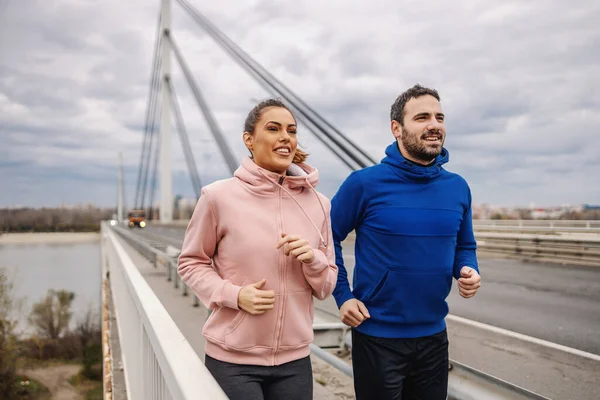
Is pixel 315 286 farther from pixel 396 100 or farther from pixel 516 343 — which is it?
pixel 516 343

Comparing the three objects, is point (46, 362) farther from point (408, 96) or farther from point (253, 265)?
point (408, 96)

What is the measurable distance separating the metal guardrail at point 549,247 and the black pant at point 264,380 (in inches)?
456

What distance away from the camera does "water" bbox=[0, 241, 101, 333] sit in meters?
40.6

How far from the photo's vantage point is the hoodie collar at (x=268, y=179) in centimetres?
189

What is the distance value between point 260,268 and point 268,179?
0.32 m

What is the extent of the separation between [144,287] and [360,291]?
4.57ft

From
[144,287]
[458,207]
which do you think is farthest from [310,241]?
[144,287]

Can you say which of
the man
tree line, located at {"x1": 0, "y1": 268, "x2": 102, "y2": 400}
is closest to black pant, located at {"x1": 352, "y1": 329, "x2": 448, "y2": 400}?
the man

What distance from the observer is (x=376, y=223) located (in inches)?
83.6

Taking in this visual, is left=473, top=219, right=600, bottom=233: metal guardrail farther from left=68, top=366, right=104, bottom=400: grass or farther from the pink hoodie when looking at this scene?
the pink hoodie

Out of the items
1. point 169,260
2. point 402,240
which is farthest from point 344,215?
point 169,260

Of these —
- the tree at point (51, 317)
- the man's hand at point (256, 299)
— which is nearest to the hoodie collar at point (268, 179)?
the man's hand at point (256, 299)

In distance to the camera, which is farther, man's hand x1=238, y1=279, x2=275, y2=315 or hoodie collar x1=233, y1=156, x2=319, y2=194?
hoodie collar x1=233, y1=156, x2=319, y2=194

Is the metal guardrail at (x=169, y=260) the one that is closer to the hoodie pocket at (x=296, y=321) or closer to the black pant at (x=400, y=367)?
the black pant at (x=400, y=367)
